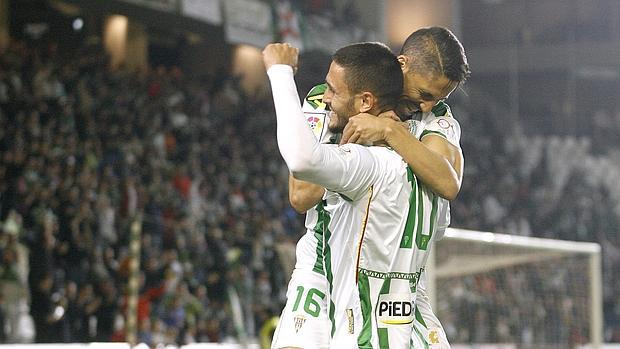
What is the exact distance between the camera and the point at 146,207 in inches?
664

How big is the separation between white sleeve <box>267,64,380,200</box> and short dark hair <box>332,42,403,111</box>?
0.60ft

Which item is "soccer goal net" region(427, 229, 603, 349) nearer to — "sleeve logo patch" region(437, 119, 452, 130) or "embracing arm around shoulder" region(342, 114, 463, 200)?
"sleeve logo patch" region(437, 119, 452, 130)

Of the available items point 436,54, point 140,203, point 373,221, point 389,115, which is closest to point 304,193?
point 373,221

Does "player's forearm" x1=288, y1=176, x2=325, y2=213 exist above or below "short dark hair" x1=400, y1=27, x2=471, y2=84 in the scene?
below

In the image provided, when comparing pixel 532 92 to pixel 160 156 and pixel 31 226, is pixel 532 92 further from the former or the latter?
pixel 31 226

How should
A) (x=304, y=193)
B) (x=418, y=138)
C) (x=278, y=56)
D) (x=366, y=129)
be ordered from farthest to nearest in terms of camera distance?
(x=418, y=138) < (x=304, y=193) < (x=366, y=129) < (x=278, y=56)

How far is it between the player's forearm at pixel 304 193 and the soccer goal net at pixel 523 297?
9.10 meters

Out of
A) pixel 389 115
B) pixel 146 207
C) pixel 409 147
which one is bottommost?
pixel 409 147

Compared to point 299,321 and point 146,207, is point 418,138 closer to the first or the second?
point 299,321

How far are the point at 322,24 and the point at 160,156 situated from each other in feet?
25.2

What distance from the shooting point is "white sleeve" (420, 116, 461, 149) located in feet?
11.6

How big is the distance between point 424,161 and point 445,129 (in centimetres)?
35

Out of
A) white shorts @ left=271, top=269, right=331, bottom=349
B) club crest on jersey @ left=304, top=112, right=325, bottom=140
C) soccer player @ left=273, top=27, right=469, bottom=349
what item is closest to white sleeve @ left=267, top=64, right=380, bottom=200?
soccer player @ left=273, top=27, right=469, bottom=349

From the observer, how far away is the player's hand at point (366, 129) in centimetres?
322
